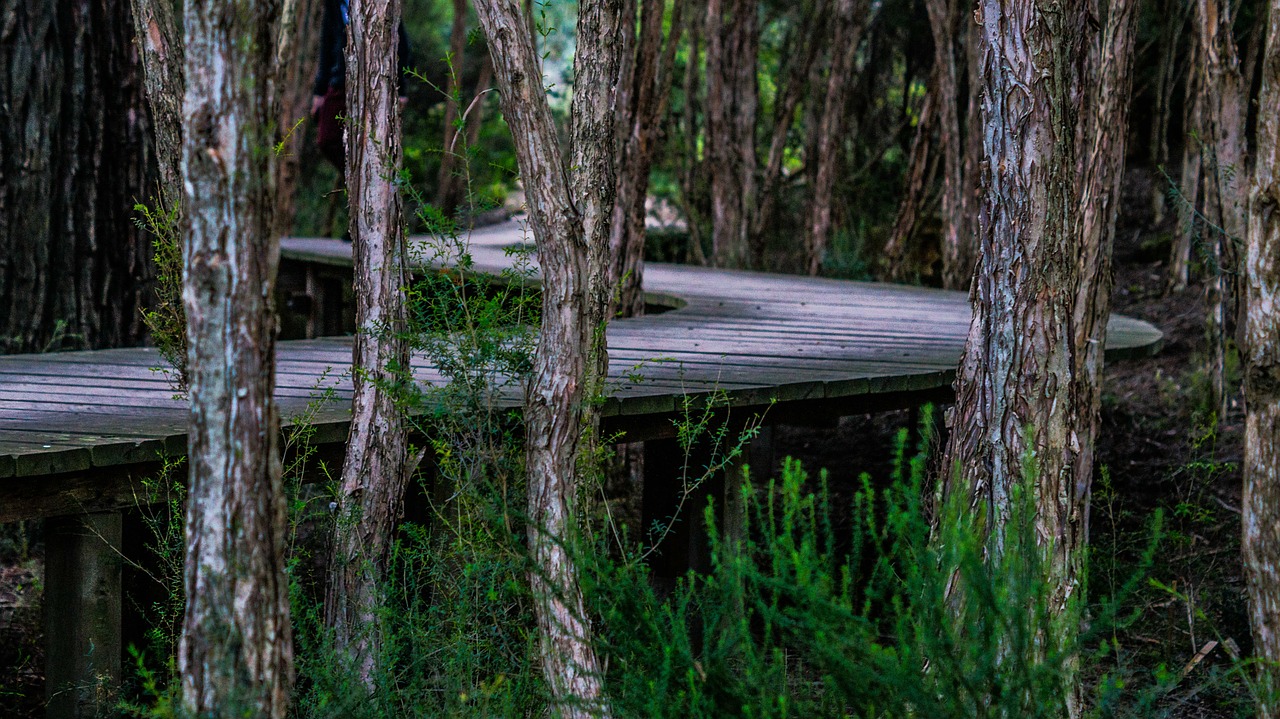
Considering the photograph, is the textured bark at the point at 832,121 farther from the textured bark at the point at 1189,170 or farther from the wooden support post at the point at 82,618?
the wooden support post at the point at 82,618

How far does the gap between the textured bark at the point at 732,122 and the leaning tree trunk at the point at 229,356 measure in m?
8.52

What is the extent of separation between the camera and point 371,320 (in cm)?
339

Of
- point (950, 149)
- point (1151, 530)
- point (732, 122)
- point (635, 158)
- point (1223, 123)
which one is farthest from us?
point (732, 122)

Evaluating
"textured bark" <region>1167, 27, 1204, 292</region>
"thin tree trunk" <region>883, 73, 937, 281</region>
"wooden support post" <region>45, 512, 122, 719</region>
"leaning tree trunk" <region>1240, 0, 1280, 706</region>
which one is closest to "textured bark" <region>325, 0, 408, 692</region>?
"wooden support post" <region>45, 512, 122, 719</region>

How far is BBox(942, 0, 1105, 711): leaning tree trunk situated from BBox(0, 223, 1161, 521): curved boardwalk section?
0.89 metres

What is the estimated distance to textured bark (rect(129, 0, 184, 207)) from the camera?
322 cm

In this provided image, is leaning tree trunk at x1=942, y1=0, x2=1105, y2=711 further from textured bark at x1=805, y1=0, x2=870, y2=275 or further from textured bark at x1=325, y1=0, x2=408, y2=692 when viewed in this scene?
textured bark at x1=805, y1=0, x2=870, y2=275

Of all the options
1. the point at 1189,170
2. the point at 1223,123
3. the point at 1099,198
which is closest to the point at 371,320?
the point at 1099,198

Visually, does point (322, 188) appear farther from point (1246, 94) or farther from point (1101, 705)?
point (1101, 705)

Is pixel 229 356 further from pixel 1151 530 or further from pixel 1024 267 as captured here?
pixel 1151 530

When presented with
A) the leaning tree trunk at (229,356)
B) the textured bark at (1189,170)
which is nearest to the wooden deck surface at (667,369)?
the textured bark at (1189,170)

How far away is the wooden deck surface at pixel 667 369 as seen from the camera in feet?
10.6

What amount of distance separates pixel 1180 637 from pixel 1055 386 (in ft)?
7.08

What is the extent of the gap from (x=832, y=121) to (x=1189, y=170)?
2.91 m
